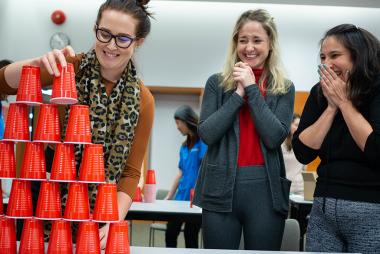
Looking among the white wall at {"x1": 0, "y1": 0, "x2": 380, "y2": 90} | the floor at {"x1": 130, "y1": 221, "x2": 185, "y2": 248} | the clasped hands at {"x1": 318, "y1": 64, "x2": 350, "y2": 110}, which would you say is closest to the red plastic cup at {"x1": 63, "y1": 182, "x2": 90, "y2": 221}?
the clasped hands at {"x1": 318, "y1": 64, "x2": 350, "y2": 110}

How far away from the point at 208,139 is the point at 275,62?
0.51 metres

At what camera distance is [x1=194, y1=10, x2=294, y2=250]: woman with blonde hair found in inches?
83.1

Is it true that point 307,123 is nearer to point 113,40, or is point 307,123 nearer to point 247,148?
point 247,148

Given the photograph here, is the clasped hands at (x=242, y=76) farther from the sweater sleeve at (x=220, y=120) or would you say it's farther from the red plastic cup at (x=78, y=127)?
the red plastic cup at (x=78, y=127)

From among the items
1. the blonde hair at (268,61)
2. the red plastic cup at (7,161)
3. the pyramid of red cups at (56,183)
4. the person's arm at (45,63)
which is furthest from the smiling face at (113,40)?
the blonde hair at (268,61)

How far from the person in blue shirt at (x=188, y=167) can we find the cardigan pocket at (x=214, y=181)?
262 cm

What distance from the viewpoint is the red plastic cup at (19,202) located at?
4.93ft

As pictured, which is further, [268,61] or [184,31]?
[184,31]

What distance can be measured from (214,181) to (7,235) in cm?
93

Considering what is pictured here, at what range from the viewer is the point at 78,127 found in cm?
150

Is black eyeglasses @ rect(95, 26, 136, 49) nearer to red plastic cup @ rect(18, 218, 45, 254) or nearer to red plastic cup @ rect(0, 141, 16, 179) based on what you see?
red plastic cup @ rect(0, 141, 16, 179)

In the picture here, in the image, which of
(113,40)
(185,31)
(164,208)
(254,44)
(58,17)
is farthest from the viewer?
(185,31)

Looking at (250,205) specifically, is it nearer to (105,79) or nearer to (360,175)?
(360,175)

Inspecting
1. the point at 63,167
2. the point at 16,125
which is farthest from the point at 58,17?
the point at 63,167
